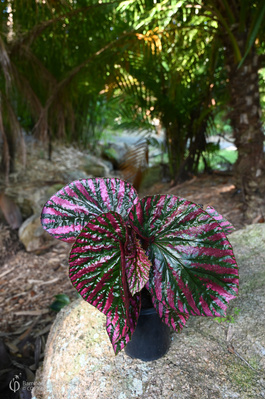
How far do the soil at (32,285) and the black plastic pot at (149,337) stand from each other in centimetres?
60

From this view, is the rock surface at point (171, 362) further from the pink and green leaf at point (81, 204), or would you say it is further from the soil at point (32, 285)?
the pink and green leaf at point (81, 204)

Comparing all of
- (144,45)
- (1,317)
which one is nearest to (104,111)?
(144,45)

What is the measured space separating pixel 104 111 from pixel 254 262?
3.01 m

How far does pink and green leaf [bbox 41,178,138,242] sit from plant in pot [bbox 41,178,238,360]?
0.06 meters

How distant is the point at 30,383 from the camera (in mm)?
1128

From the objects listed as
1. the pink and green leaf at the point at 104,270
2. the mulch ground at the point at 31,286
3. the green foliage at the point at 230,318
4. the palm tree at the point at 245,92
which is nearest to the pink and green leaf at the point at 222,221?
the pink and green leaf at the point at 104,270

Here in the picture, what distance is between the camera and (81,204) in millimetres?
744

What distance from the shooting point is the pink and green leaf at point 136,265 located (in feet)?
2.10

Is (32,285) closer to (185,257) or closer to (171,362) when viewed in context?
(171,362)

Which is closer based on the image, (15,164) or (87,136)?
(15,164)

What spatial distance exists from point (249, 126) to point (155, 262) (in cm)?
168

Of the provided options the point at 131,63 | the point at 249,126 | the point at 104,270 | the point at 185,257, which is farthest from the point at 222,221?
the point at 131,63

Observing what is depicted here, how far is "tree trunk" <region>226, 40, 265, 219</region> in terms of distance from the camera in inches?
80.0

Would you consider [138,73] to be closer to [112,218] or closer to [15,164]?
[15,164]
